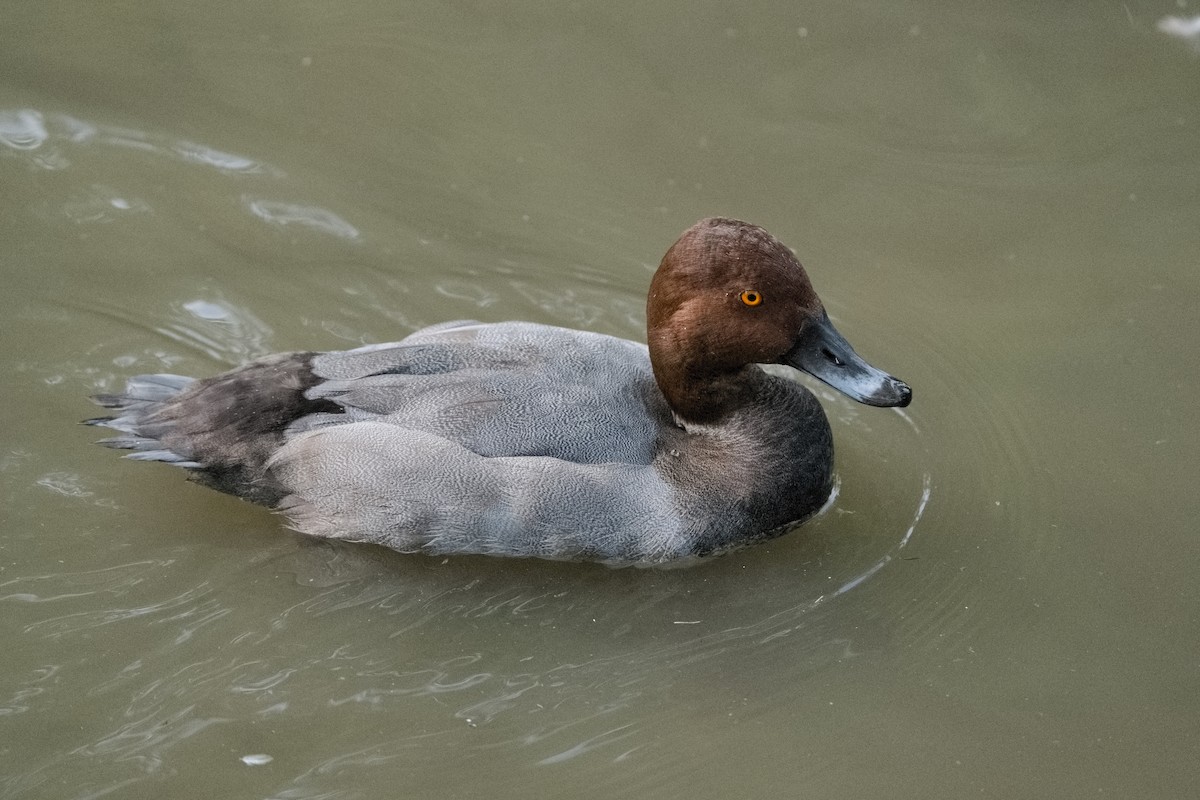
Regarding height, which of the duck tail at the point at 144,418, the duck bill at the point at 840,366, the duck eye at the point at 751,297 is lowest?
the duck tail at the point at 144,418

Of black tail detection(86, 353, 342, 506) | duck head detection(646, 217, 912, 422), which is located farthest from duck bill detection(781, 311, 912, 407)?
black tail detection(86, 353, 342, 506)

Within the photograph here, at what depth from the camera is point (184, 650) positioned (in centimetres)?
445

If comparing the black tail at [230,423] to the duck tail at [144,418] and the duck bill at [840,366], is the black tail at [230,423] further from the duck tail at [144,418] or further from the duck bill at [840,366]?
the duck bill at [840,366]

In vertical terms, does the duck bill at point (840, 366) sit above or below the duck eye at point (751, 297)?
below

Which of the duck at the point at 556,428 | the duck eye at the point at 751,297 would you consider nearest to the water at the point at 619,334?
the duck at the point at 556,428

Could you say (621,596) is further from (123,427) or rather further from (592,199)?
(592,199)

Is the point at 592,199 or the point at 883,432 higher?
the point at 592,199

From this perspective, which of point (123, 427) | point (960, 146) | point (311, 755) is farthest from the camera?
point (960, 146)

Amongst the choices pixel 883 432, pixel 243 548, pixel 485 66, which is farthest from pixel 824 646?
pixel 485 66

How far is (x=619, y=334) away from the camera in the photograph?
5.89m

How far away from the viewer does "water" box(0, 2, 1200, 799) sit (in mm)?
4223

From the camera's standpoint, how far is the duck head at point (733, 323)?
4539 mm

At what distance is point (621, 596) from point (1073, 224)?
10.2ft

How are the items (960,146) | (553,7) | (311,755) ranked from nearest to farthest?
(311,755) → (960,146) → (553,7)
